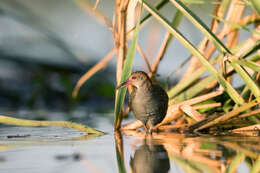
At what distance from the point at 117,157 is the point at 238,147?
29.9 inches

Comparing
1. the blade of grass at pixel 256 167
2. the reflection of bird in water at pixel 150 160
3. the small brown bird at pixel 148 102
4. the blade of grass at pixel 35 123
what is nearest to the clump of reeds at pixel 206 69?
the small brown bird at pixel 148 102

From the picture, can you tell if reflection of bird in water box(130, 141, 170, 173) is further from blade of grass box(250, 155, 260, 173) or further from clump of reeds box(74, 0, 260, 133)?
clump of reeds box(74, 0, 260, 133)

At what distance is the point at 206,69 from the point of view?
4637 mm

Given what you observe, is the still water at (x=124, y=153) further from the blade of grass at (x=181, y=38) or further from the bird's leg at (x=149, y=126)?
the blade of grass at (x=181, y=38)

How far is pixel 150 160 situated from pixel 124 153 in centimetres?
38

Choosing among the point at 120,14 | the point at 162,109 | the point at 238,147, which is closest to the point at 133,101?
the point at 162,109

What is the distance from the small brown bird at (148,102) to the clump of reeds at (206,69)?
0.14 m

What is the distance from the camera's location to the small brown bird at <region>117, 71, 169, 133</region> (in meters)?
4.46

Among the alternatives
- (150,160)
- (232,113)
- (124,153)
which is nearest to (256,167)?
(150,160)

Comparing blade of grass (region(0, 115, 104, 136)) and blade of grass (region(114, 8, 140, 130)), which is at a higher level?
blade of grass (region(114, 8, 140, 130))

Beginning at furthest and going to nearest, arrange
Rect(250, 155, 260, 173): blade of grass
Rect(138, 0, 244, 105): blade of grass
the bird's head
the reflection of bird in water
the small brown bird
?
1. the bird's head
2. the small brown bird
3. Rect(138, 0, 244, 105): blade of grass
4. the reflection of bird in water
5. Rect(250, 155, 260, 173): blade of grass

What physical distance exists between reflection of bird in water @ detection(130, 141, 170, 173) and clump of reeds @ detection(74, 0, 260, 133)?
964mm

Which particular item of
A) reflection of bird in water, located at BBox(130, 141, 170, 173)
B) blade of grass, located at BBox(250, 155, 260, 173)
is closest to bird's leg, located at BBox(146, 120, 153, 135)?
reflection of bird in water, located at BBox(130, 141, 170, 173)

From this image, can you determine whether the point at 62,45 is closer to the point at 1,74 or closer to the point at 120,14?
the point at 120,14
